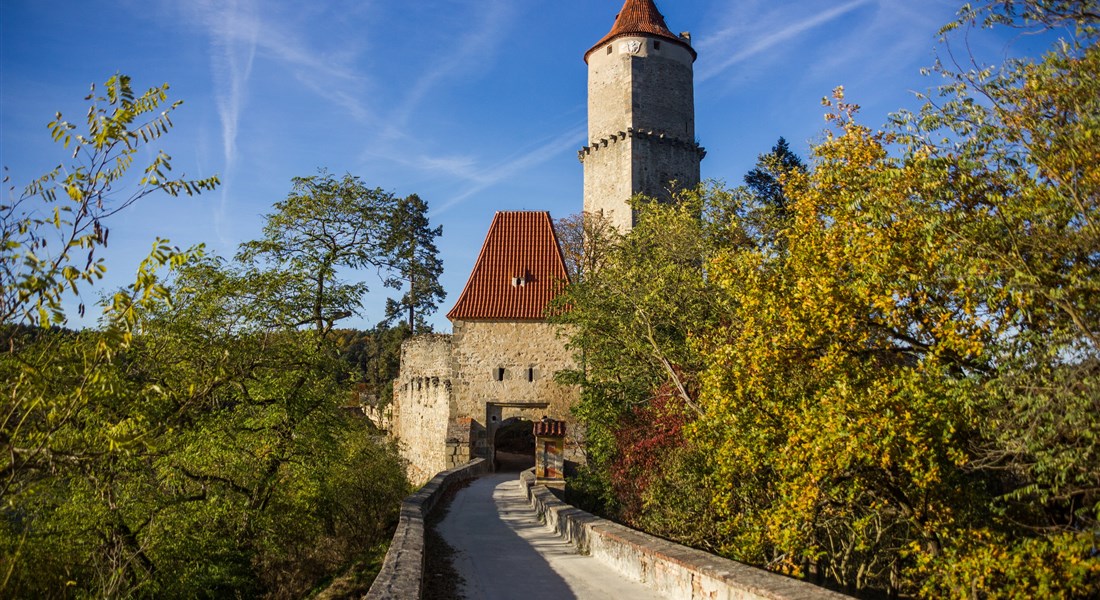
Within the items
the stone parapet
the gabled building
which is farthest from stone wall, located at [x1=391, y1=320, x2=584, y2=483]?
the stone parapet

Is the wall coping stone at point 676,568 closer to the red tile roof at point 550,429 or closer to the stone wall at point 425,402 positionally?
the red tile roof at point 550,429

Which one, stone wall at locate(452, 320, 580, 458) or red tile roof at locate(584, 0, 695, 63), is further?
red tile roof at locate(584, 0, 695, 63)

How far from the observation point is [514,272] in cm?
2897

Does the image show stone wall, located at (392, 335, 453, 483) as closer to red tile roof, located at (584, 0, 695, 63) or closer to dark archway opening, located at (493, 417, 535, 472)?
dark archway opening, located at (493, 417, 535, 472)

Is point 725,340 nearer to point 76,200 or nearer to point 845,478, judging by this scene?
point 845,478

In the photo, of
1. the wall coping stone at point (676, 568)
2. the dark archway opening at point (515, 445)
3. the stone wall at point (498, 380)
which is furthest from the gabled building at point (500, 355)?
the wall coping stone at point (676, 568)

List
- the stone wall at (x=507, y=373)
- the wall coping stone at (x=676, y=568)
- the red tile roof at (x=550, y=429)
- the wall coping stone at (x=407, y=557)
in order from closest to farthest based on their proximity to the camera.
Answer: the wall coping stone at (x=676, y=568) → the wall coping stone at (x=407, y=557) → the red tile roof at (x=550, y=429) → the stone wall at (x=507, y=373)

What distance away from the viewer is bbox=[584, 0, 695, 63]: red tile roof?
115ft

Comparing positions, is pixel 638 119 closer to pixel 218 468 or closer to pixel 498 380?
pixel 498 380

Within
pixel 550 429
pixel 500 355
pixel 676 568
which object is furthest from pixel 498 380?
pixel 676 568

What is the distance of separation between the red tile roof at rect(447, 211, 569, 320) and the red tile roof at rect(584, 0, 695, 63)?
10046 millimetres

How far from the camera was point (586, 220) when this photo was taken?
115ft

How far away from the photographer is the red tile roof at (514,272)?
92.2 feet

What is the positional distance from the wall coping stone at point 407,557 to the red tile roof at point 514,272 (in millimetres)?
11942
